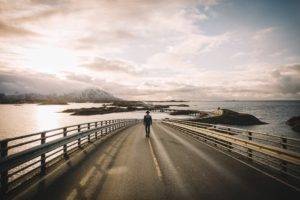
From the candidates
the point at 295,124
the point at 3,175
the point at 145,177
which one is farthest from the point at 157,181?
the point at 295,124

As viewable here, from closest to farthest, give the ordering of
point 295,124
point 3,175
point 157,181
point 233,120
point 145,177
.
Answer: point 3,175 → point 157,181 → point 145,177 → point 295,124 → point 233,120

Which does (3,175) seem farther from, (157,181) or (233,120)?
(233,120)

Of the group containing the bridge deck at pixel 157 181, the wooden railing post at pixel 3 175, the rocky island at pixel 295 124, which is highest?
the wooden railing post at pixel 3 175

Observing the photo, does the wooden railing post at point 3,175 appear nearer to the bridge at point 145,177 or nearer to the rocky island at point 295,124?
the bridge at point 145,177

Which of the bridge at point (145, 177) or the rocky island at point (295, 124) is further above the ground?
the bridge at point (145, 177)

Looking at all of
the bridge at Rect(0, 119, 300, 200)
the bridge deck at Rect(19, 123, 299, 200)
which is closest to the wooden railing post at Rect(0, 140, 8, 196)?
the bridge at Rect(0, 119, 300, 200)

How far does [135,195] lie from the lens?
6.38m

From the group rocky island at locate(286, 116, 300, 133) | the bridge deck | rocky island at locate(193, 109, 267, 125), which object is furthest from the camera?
rocky island at locate(193, 109, 267, 125)

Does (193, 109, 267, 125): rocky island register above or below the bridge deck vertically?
below

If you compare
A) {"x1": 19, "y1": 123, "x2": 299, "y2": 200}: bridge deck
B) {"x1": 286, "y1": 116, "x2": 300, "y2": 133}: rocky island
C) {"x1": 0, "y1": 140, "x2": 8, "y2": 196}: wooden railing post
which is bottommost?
{"x1": 286, "y1": 116, "x2": 300, "y2": 133}: rocky island

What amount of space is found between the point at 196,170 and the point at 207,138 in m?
11.0

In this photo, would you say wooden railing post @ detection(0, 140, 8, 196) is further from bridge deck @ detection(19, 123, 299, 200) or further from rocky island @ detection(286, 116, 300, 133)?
rocky island @ detection(286, 116, 300, 133)

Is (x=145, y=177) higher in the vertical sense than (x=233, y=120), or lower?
higher

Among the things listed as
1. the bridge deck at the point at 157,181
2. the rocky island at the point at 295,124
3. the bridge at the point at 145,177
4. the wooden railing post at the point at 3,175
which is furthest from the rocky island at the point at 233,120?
the wooden railing post at the point at 3,175
